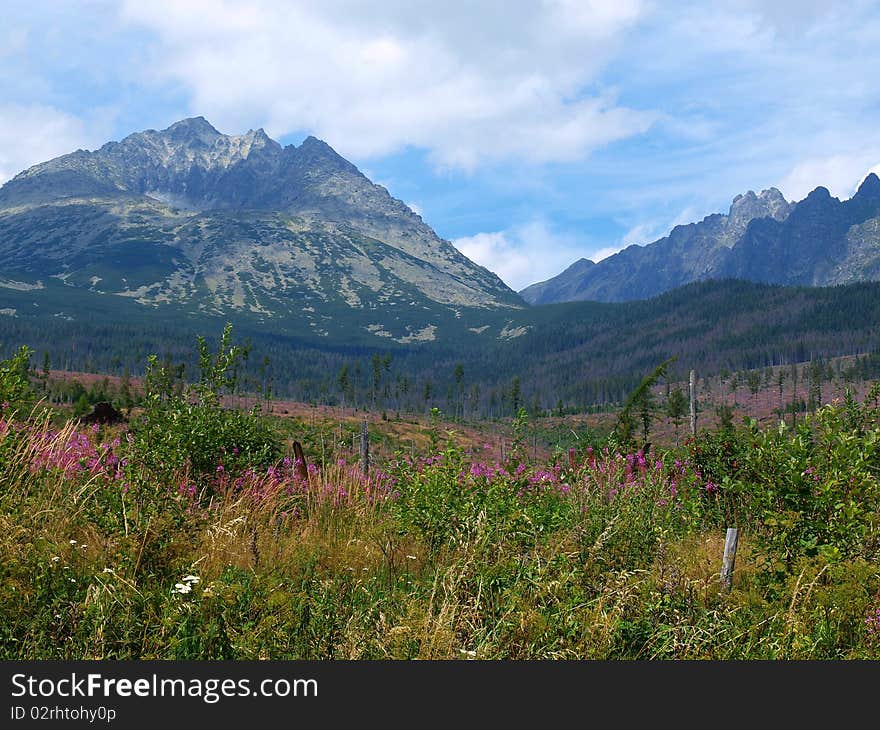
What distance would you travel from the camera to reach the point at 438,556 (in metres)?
6.79

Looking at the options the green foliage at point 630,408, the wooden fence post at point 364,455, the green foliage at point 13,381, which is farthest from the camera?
the green foliage at point 630,408

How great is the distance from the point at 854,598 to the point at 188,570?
5813 mm

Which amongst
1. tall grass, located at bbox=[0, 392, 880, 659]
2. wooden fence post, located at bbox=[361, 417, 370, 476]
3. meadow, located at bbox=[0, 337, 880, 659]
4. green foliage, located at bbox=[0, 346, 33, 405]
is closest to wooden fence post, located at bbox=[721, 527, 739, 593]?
meadow, located at bbox=[0, 337, 880, 659]

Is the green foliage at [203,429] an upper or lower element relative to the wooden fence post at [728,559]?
upper

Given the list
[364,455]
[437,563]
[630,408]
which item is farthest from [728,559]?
[630,408]

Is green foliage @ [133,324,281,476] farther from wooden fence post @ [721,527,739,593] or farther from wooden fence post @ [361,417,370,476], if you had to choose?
wooden fence post @ [721,527,739,593]

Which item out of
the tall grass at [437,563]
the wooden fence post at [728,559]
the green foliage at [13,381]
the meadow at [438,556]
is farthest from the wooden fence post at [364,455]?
the wooden fence post at [728,559]

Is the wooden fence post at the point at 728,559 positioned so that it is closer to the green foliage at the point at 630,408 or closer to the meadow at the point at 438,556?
the meadow at the point at 438,556

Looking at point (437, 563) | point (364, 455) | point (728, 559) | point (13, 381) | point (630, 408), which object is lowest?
point (437, 563)

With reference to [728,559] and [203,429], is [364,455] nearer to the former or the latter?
[203,429]

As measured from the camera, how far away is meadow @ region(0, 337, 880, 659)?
4.79 metres

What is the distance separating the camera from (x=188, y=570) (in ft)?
18.2

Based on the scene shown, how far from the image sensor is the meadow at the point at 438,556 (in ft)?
15.7

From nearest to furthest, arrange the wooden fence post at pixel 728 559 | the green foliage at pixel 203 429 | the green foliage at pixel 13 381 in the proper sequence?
the wooden fence post at pixel 728 559, the green foliage at pixel 13 381, the green foliage at pixel 203 429
